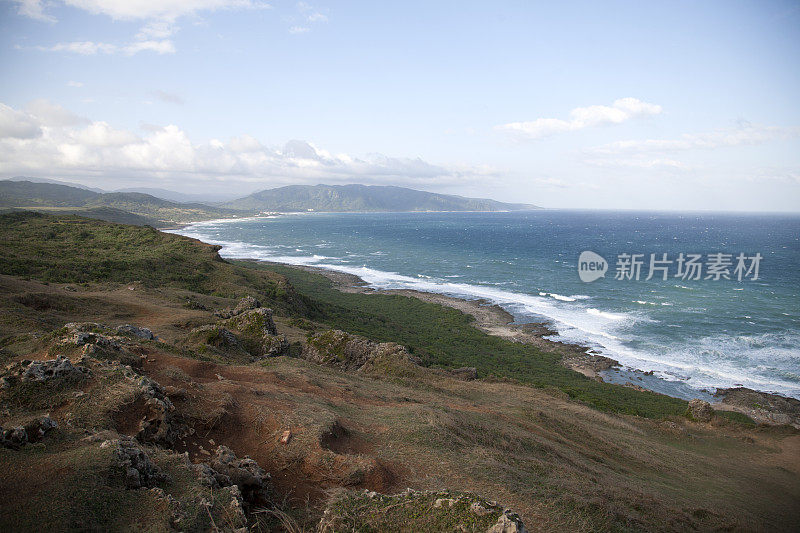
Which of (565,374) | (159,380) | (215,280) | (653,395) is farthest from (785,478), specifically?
(215,280)

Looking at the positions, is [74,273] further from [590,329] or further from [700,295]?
[700,295]

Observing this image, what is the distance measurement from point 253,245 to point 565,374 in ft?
330

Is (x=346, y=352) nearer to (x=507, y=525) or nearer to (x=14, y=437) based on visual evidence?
(x=14, y=437)

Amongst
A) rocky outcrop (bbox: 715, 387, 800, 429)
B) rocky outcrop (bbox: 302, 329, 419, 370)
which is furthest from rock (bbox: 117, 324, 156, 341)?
rocky outcrop (bbox: 715, 387, 800, 429)

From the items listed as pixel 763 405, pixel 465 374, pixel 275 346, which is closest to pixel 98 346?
pixel 275 346

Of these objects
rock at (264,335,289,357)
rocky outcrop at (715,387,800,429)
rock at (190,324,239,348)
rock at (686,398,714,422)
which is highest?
rock at (190,324,239,348)

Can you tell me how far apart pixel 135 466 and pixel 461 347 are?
32.7 metres

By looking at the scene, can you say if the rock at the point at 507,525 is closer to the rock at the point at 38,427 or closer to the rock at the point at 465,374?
the rock at the point at 38,427

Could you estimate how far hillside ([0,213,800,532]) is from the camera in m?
5.73

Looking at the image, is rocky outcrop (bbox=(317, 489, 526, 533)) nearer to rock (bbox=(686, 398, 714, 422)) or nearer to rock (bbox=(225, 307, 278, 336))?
rock (bbox=(225, 307, 278, 336))

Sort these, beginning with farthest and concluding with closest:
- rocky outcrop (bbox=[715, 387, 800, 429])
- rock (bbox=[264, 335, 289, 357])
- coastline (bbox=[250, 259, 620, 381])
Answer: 1. coastline (bbox=[250, 259, 620, 381])
2. rocky outcrop (bbox=[715, 387, 800, 429])
3. rock (bbox=[264, 335, 289, 357])

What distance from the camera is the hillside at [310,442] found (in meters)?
5.73

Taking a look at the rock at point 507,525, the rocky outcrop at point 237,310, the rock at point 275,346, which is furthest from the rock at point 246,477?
the rocky outcrop at point 237,310

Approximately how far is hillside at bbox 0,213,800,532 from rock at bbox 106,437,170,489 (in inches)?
1.0
